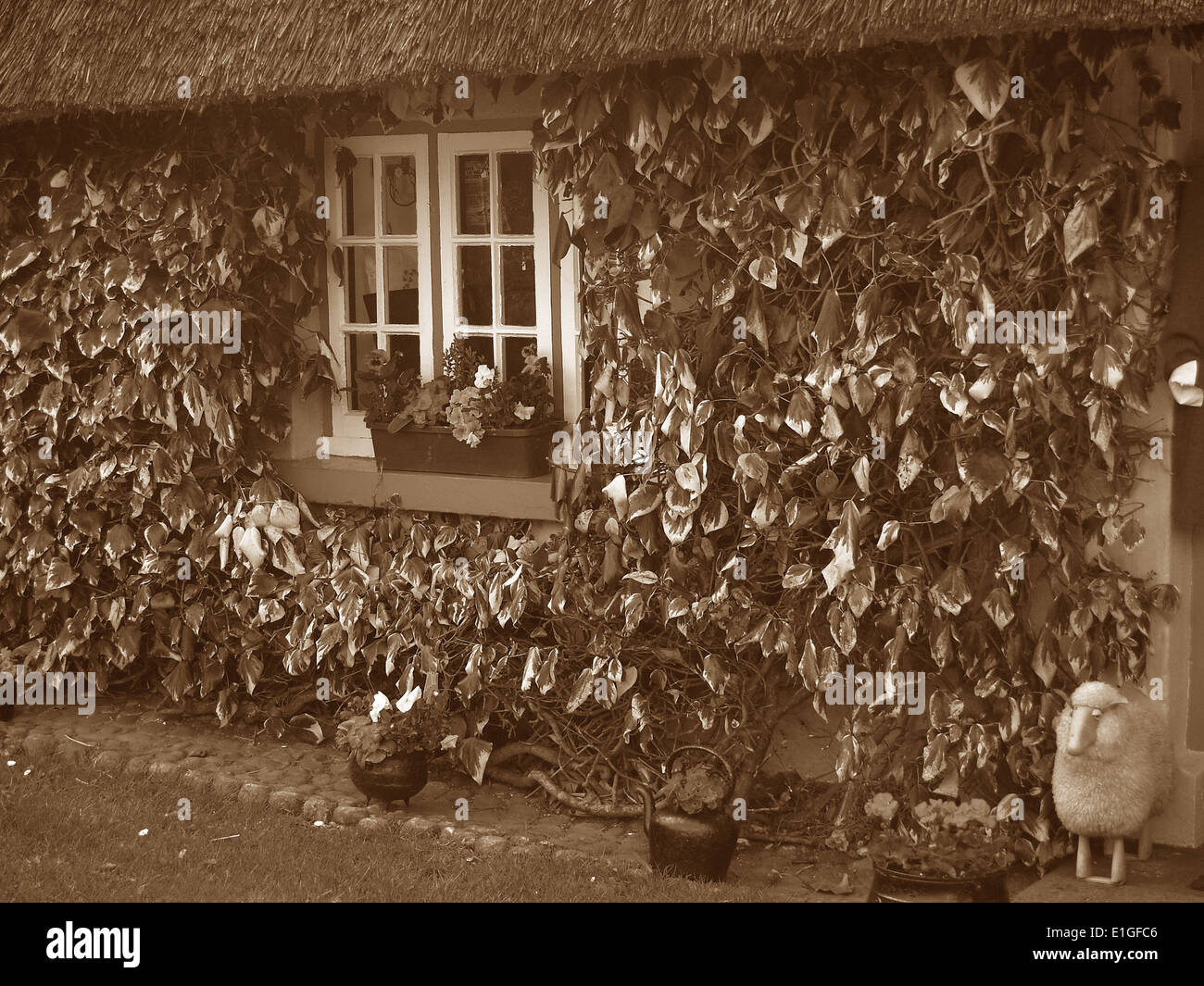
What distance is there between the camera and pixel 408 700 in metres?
6.32

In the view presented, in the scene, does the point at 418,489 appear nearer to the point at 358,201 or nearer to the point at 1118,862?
the point at 358,201

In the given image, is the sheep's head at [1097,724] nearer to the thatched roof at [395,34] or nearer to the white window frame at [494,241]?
the thatched roof at [395,34]

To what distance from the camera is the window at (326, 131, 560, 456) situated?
22.1 ft

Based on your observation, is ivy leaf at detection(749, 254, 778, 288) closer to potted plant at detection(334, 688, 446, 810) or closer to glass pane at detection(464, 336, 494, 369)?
glass pane at detection(464, 336, 494, 369)

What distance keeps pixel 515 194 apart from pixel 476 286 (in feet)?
1.43

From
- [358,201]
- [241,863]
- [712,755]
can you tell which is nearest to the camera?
[241,863]

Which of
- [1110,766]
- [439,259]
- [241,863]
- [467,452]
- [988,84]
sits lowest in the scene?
[241,863]

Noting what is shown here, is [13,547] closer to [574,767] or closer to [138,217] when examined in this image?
[138,217]

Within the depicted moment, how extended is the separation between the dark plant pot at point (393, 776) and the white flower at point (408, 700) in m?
0.17

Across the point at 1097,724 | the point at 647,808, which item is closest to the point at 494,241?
the point at 647,808

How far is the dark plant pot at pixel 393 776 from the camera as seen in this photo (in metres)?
6.19

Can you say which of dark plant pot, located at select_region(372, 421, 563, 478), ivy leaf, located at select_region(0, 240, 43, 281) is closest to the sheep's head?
dark plant pot, located at select_region(372, 421, 563, 478)

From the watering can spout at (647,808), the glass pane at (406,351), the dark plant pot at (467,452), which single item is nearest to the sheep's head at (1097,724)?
the watering can spout at (647,808)
